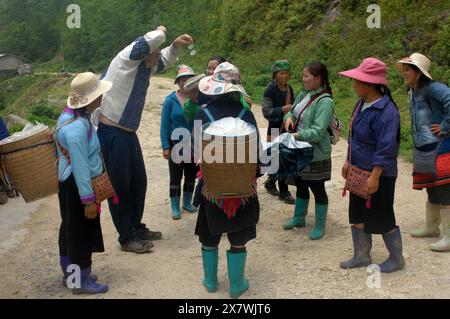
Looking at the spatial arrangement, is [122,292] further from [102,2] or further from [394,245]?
[102,2]

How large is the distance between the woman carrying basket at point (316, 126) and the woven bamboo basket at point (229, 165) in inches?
48.7

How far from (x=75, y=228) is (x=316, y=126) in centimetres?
231

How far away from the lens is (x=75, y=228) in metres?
3.93

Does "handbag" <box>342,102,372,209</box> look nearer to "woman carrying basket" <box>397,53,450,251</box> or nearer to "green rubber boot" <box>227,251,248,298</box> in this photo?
"woman carrying basket" <box>397,53,450,251</box>

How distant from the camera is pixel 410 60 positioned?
14.8 feet

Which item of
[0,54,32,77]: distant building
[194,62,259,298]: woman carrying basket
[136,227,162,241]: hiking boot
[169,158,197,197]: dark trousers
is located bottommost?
[0,54,32,77]: distant building

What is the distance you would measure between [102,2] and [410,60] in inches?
1970

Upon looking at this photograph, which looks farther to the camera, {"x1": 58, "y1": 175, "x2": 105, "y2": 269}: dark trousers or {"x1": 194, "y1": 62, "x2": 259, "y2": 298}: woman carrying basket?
{"x1": 58, "y1": 175, "x2": 105, "y2": 269}: dark trousers

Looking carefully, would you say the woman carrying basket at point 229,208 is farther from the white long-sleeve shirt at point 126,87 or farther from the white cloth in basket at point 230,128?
the white long-sleeve shirt at point 126,87

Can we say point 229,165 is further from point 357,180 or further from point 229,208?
point 357,180

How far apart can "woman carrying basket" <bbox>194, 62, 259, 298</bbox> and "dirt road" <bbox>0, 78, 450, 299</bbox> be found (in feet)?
1.26

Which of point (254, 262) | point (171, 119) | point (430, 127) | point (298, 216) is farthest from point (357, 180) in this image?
point (171, 119)

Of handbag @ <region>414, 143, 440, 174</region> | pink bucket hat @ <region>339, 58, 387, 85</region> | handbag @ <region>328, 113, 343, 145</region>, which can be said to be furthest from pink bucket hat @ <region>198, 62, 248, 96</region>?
handbag @ <region>414, 143, 440, 174</region>

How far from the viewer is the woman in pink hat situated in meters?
3.89
